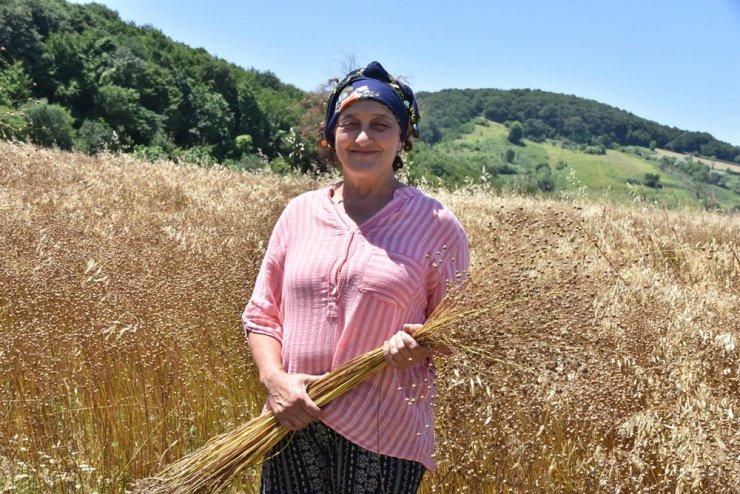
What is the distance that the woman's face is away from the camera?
182cm

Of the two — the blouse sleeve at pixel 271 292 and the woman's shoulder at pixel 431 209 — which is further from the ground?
the woman's shoulder at pixel 431 209

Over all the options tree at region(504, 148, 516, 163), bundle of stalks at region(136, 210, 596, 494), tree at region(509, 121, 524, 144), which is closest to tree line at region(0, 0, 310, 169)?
bundle of stalks at region(136, 210, 596, 494)

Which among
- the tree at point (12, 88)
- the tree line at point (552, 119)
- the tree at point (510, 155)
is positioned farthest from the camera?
the tree line at point (552, 119)

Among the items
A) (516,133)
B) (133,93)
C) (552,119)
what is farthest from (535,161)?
(133,93)

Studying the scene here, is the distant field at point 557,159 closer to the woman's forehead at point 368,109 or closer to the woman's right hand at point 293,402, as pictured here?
the woman's forehead at point 368,109

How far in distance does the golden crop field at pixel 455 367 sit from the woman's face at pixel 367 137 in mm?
396

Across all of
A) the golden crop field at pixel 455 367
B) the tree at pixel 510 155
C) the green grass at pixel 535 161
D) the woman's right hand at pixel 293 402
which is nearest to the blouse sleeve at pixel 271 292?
the woman's right hand at pixel 293 402

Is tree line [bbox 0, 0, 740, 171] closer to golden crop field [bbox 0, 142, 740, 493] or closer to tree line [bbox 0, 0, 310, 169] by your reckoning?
tree line [bbox 0, 0, 310, 169]

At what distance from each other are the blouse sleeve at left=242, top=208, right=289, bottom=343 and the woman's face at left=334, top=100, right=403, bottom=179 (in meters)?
0.29

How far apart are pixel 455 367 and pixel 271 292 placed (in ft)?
1.99

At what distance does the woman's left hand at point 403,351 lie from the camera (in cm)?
161

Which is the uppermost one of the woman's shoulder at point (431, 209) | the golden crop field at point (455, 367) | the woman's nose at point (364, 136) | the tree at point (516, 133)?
the tree at point (516, 133)

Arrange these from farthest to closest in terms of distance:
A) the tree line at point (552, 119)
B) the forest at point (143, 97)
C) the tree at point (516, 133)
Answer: the tree at point (516, 133), the tree line at point (552, 119), the forest at point (143, 97)

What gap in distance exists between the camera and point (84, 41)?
1380 inches
